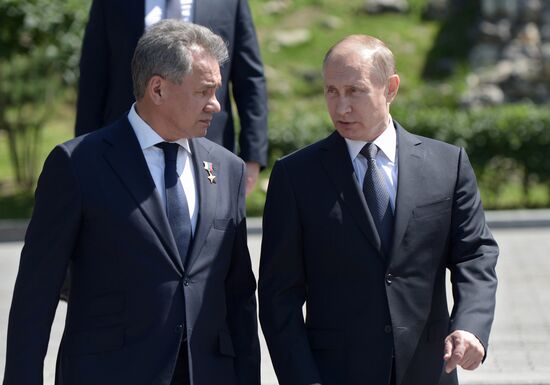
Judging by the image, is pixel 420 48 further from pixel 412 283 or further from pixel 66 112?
pixel 412 283

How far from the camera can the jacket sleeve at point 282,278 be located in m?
3.81

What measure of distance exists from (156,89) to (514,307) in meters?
4.95

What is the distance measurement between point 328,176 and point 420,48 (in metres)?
16.8

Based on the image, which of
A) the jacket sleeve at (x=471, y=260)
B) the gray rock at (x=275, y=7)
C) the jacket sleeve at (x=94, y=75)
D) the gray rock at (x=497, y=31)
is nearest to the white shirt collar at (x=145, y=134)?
the jacket sleeve at (x=471, y=260)

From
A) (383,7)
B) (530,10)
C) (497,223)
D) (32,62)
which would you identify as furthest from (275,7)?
(497,223)

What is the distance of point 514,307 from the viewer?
8.20m

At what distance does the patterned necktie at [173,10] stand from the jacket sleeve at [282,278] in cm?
145

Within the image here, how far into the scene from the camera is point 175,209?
3758mm

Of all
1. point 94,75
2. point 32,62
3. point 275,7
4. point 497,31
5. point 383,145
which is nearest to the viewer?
point 383,145

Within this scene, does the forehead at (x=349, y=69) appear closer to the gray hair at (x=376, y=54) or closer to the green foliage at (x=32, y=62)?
the gray hair at (x=376, y=54)

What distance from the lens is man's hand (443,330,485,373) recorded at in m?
3.61

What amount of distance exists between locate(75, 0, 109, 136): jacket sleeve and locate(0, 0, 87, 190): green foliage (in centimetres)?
748

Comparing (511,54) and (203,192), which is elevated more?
(203,192)

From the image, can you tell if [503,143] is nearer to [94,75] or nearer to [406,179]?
[94,75]
